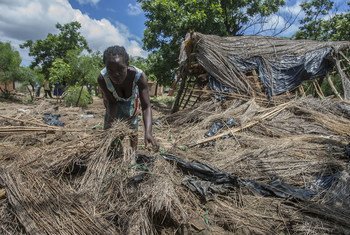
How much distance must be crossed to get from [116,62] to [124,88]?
22.6 inches

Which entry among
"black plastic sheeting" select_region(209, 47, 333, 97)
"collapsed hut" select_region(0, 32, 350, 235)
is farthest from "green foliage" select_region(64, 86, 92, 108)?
"collapsed hut" select_region(0, 32, 350, 235)

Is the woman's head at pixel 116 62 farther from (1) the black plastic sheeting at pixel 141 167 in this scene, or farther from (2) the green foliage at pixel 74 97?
(2) the green foliage at pixel 74 97

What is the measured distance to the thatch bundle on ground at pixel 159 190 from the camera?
8.92ft

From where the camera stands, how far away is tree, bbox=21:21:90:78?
25.0 meters

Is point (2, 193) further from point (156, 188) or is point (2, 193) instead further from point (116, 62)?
point (116, 62)

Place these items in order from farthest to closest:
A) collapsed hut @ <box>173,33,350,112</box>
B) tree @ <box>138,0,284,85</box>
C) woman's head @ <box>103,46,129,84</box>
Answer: tree @ <box>138,0,284,85</box> → collapsed hut @ <box>173,33,350,112</box> → woman's head @ <box>103,46,129,84</box>

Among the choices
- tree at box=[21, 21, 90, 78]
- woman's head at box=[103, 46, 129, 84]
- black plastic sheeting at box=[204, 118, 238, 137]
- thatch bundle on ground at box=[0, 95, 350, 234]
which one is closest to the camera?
thatch bundle on ground at box=[0, 95, 350, 234]

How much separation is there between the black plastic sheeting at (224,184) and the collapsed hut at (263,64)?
15.6ft

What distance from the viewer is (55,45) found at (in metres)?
25.1

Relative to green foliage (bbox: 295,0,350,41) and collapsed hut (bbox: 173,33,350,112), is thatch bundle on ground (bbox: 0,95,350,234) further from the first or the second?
green foliage (bbox: 295,0,350,41)

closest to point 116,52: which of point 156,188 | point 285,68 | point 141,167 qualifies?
point 141,167

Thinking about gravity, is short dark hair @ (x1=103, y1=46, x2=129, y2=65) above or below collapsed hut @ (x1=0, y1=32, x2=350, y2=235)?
above

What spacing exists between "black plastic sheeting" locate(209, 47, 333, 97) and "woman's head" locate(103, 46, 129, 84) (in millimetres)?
5810

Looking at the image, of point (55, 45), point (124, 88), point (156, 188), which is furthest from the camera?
point (55, 45)
